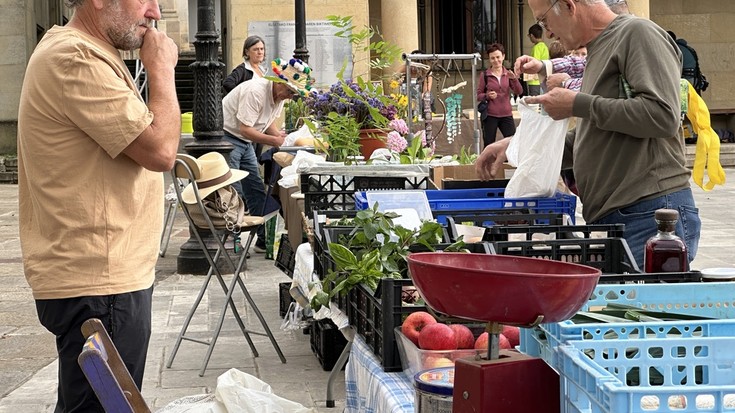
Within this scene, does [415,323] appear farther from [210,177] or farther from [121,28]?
[210,177]

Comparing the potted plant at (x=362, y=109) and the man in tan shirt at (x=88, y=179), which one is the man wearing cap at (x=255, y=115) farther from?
the man in tan shirt at (x=88, y=179)

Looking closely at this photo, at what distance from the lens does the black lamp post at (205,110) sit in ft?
32.1

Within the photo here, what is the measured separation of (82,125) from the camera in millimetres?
3098

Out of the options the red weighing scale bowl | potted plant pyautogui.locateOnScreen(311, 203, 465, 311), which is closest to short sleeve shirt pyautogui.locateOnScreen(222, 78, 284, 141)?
potted plant pyautogui.locateOnScreen(311, 203, 465, 311)

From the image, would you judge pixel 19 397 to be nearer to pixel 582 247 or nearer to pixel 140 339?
pixel 140 339

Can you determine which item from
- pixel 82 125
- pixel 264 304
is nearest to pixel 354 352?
pixel 82 125

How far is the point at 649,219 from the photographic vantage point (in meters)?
4.01

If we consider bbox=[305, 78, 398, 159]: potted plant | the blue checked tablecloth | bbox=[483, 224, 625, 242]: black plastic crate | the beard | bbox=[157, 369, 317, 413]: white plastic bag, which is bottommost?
bbox=[157, 369, 317, 413]: white plastic bag

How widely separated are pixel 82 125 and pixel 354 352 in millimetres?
1120

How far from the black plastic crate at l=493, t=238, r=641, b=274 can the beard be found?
Answer: 1305 mm

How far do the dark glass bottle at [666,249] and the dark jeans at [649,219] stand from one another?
34.0 inches

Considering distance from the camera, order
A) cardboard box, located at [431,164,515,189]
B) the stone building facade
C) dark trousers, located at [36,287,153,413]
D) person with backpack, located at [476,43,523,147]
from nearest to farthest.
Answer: dark trousers, located at [36,287,153,413]
cardboard box, located at [431,164,515,189]
person with backpack, located at [476,43,523,147]
the stone building facade

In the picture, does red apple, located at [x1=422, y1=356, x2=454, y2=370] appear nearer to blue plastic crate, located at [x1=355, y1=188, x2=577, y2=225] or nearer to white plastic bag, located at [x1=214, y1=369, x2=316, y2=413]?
white plastic bag, located at [x1=214, y1=369, x2=316, y2=413]

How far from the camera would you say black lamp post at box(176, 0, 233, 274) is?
9.79 metres
